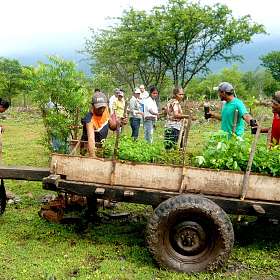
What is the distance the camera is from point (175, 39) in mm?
25969

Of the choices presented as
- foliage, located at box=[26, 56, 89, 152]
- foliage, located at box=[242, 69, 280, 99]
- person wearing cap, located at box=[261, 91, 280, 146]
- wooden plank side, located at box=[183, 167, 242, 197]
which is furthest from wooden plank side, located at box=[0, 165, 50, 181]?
foliage, located at box=[242, 69, 280, 99]

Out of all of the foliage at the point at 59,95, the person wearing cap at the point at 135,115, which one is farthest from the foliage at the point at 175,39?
the foliage at the point at 59,95

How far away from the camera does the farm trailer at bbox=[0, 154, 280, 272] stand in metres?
4.93

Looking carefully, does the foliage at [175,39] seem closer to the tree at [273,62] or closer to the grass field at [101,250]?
the grass field at [101,250]

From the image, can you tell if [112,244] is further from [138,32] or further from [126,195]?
[138,32]

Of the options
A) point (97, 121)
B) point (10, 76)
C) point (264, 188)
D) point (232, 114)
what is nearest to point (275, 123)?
point (232, 114)

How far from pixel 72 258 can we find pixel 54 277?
1.62ft

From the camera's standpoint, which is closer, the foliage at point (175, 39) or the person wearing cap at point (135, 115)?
the person wearing cap at point (135, 115)

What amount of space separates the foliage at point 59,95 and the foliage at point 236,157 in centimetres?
340

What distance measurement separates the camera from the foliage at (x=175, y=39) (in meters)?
25.3

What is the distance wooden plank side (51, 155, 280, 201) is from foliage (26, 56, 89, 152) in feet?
8.81

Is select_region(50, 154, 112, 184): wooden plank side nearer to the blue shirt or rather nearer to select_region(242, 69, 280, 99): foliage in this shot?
the blue shirt

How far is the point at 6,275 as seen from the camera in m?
4.95

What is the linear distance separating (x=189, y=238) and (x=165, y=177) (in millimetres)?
707
